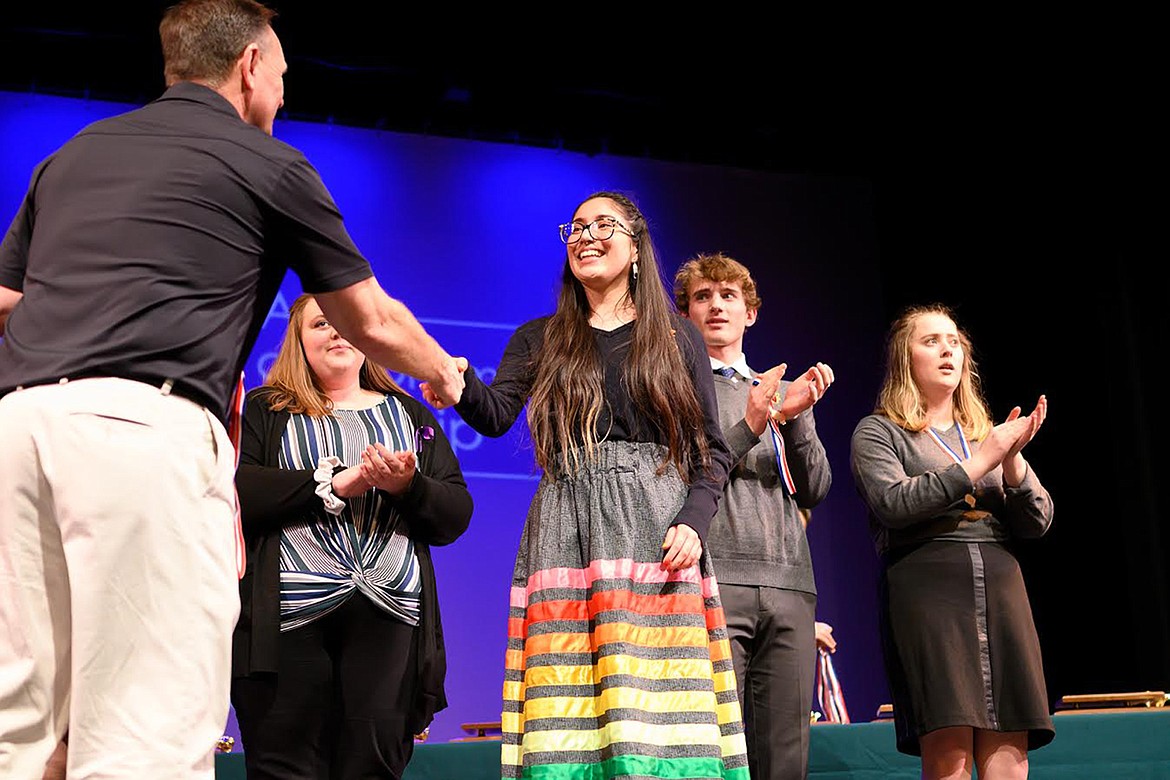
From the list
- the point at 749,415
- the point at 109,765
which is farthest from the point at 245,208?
the point at 749,415

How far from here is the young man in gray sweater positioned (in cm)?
296

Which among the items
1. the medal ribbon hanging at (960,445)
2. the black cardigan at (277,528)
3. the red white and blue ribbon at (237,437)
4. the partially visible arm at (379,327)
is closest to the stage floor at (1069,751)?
the medal ribbon hanging at (960,445)

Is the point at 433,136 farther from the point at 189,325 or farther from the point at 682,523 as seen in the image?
the point at 189,325

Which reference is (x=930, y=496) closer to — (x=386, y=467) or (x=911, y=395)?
(x=911, y=395)

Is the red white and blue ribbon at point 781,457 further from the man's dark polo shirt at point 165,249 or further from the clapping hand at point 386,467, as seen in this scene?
the man's dark polo shirt at point 165,249

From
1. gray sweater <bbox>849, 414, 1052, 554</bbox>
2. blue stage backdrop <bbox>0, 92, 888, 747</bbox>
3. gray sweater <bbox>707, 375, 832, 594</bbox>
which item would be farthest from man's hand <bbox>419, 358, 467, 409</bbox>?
blue stage backdrop <bbox>0, 92, 888, 747</bbox>

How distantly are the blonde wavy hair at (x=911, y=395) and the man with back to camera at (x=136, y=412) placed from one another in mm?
1816

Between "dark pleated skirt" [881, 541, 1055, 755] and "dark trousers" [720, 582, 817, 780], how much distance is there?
24 cm

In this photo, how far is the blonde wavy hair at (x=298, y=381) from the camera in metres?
2.95

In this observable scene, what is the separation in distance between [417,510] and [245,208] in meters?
1.11

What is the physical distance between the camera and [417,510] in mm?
2824

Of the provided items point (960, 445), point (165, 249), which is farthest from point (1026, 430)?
point (165, 249)

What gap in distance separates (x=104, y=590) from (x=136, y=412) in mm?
237

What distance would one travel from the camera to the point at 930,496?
301 centimetres
